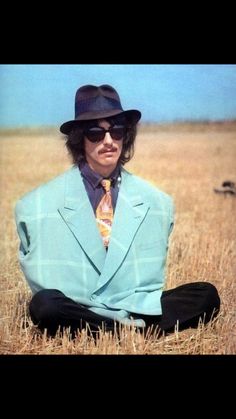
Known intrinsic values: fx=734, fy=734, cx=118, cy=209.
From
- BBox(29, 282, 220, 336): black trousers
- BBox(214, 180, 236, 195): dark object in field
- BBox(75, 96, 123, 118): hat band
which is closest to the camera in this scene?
BBox(29, 282, 220, 336): black trousers

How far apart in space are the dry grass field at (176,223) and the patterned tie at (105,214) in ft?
1.19

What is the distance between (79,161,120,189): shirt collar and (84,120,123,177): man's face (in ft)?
0.05

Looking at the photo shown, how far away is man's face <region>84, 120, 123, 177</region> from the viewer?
3047 mm

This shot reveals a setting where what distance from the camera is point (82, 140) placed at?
10.2 feet

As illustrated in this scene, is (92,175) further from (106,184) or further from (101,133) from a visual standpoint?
(101,133)

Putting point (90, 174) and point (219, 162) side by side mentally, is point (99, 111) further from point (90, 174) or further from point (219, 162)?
point (219, 162)

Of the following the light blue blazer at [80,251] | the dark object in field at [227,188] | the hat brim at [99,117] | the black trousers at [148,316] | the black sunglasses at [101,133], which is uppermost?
the hat brim at [99,117]

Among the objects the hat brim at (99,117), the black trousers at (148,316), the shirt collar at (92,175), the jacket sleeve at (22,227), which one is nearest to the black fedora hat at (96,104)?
the hat brim at (99,117)

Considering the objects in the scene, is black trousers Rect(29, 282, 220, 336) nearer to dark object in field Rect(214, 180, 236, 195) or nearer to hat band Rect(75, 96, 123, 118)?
hat band Rect(75, 96, 123, 118)

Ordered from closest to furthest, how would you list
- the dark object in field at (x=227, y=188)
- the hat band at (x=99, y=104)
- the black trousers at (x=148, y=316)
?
the black trousers at (x=148, y=316)
the hat band at (x=99, y=104)
the dark object in field at (x=227, y=188)

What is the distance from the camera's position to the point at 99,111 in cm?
303

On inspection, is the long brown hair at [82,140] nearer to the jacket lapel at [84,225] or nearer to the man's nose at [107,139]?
the man's nose at [107,139]

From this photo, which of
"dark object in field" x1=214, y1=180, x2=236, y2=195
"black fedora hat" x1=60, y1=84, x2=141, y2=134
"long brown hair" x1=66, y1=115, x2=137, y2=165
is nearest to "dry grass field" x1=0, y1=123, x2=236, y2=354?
"dark object in field" x1=214, y1=180, x2=236, y2=195

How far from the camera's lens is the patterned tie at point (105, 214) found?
3.10 m
